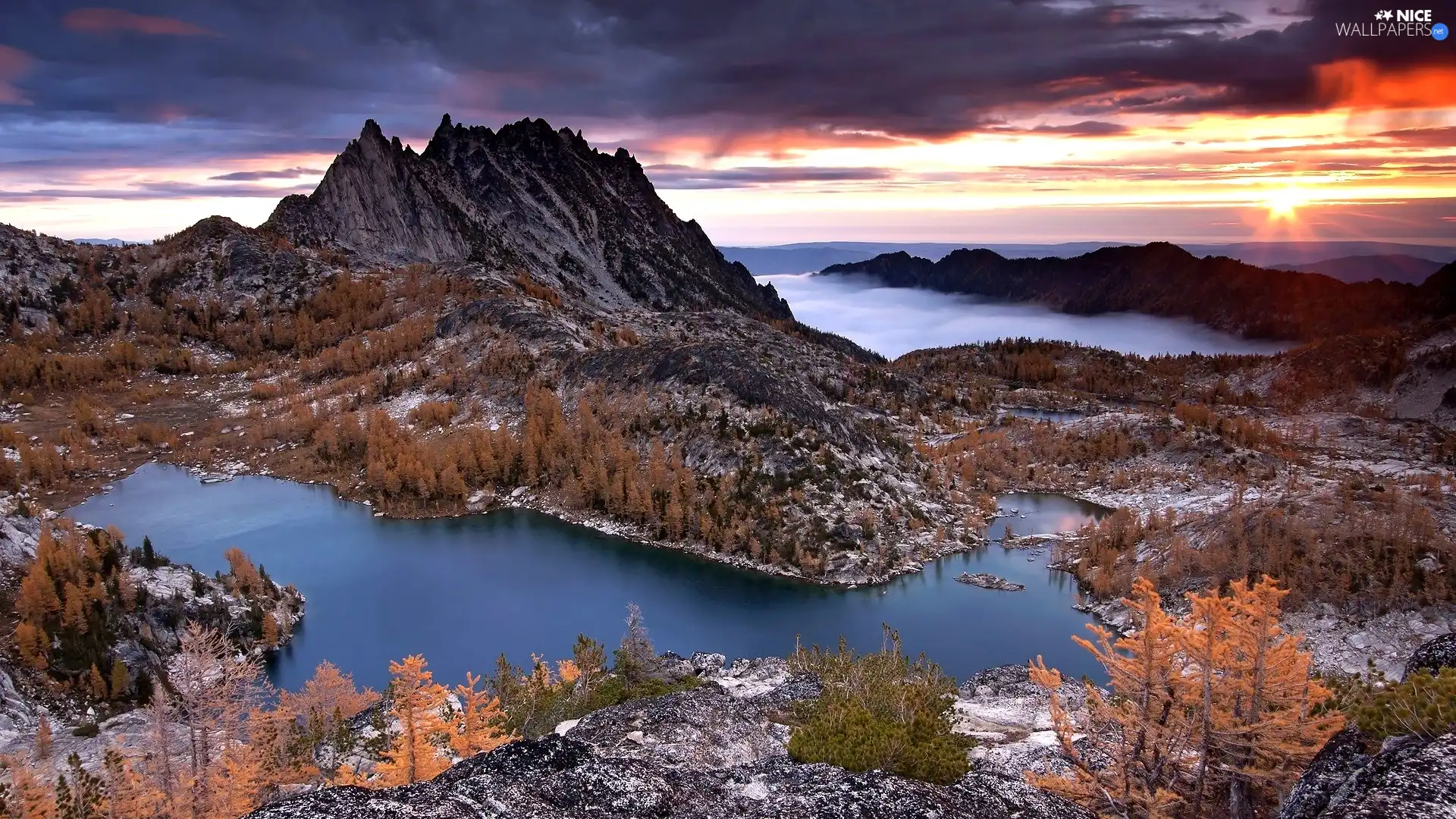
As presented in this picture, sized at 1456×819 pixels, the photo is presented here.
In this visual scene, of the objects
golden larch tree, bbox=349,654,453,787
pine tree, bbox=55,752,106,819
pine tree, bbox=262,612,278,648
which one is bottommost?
pine tree, bbox=262,612,278,648

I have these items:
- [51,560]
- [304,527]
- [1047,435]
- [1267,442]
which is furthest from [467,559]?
[1267,442]

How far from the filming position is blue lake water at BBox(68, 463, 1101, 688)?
65.0m

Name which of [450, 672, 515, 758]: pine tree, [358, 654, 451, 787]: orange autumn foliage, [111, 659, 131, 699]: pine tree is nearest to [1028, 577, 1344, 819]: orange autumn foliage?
[358, 654, 451, 787]: orange autumn foliage

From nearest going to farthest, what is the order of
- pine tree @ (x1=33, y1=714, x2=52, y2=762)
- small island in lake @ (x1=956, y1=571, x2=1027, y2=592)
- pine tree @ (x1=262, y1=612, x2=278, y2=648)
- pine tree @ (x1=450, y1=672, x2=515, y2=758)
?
pine tree @ (x1=450, y1=672, x2=515, y2=758)
pine tree @ (x1=33, y1=714, x2=52, y2=762)
pine tree @ (x1=262, y1=612, x2=278, y2=648)
small island in lake @ (x1=956, y1=571, x2=1027, y2=592)

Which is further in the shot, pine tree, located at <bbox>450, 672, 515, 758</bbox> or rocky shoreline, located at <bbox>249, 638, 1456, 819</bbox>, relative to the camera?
pine tree, located at <bbox>450, 672, 515, 758</bbox>

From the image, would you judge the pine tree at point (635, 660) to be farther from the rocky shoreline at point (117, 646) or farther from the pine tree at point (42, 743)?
the pine tree at point (42, 743)

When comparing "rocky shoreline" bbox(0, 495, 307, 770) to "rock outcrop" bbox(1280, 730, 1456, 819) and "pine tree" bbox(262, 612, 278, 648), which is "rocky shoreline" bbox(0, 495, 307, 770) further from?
"rock outcrop" bbox(1280, 730, 1456, 819)

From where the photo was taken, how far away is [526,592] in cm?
7531

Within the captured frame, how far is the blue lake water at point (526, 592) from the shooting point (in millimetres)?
65000

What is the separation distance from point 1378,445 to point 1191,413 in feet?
90.1

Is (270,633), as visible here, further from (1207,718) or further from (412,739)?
(1207,718)

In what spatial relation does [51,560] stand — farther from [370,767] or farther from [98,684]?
[370,767]

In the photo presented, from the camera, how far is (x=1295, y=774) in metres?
18.9

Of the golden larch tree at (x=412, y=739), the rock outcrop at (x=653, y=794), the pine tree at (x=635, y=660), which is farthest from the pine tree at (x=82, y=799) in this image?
the pine tree at (x=635, y=660)
